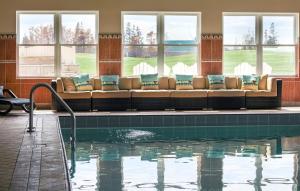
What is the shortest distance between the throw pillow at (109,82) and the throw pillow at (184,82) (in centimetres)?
137

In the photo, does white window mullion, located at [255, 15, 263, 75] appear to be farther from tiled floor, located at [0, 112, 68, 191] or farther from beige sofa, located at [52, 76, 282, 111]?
tiled floor, located at [0, 112, 68, 191]

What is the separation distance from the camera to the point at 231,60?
45.2ft

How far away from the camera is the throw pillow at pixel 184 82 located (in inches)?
503

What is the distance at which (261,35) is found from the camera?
13.8m

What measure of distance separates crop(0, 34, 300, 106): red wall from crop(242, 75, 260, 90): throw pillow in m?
0.77

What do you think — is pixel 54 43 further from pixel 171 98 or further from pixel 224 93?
pixel 224 93

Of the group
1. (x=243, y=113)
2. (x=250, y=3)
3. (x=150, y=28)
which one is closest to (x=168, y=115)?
(x=243, y=113)

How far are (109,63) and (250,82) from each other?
3257mm

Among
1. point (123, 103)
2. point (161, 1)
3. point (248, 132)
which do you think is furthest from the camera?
point (161, 1)

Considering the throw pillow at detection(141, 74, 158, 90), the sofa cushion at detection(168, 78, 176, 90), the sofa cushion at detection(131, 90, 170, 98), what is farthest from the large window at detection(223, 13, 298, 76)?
the sofa cushion at detection(131, 90, 170, 98)

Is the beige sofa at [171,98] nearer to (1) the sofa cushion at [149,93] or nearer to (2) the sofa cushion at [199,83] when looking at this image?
(1) the sofa cushion at [149,93]

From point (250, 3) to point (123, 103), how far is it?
3.94 meters

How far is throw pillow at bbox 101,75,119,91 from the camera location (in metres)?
12.5

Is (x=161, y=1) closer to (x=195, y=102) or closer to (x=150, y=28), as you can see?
(x=150, y=28)
